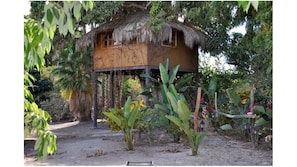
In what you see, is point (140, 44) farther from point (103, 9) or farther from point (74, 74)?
point (74, 74)

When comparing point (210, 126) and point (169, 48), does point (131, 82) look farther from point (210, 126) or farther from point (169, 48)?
point (210, 126)

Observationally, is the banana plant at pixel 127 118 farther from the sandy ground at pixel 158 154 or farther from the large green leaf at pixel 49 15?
the large green leaf at pixel 49 15

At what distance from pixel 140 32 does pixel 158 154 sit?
358 cm

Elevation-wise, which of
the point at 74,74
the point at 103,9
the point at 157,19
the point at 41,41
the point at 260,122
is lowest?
the point at 260,122

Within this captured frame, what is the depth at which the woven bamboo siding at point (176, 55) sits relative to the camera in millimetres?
8703

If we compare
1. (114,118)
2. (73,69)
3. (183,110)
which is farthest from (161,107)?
(73,69)

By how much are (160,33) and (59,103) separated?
784cm

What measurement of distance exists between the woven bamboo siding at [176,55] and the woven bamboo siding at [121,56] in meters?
0.23

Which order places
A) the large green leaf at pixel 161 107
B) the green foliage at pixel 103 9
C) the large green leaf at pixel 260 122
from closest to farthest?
1. the large green leaf at pixel 260 122
2. the large green leaf at pixel 161 107
3. the green foliage at pixel 103 9

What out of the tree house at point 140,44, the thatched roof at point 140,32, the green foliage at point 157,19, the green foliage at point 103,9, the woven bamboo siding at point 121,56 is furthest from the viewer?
the woven bamboo siding at point 121,56

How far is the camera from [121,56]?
9.06 m

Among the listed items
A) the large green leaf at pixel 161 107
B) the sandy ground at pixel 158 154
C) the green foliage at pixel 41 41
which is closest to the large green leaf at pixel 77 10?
the green foliage at pixel 41 41

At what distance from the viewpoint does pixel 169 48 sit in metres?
9.05
